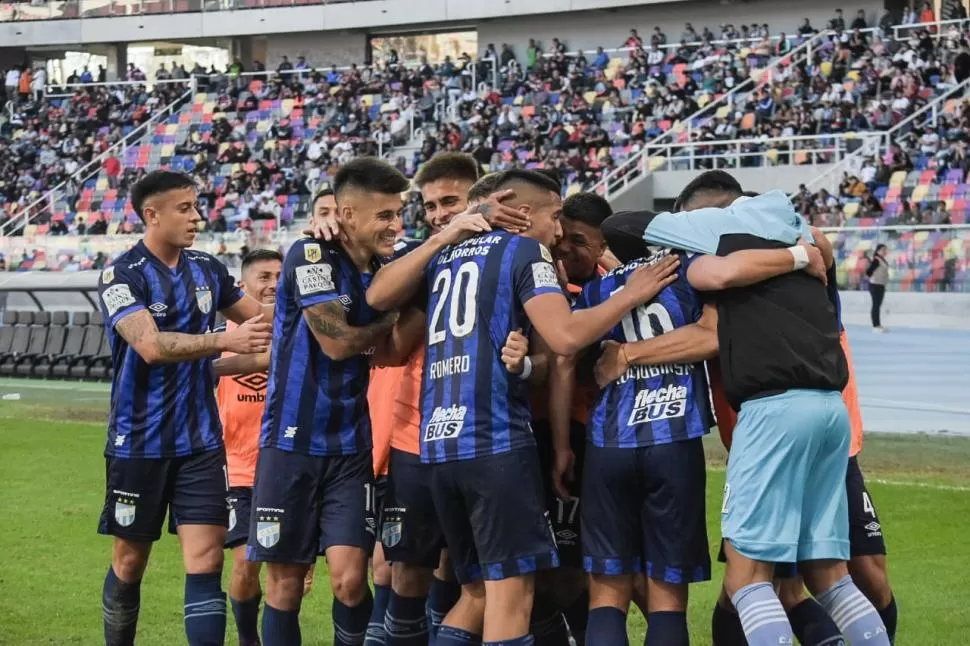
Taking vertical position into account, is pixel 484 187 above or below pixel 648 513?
above

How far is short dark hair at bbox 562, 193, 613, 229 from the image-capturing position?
5.73 m

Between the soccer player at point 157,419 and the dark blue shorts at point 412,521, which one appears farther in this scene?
the soccer player at point 157,419

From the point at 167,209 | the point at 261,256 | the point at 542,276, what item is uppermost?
the point at 167,209

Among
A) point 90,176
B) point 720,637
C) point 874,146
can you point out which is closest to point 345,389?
point 720,637

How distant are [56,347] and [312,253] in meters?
19.6

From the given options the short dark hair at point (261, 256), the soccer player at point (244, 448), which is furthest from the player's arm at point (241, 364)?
the short dark hair at point (261, 256)

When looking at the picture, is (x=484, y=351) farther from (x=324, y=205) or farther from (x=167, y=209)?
(x=167, y=209)

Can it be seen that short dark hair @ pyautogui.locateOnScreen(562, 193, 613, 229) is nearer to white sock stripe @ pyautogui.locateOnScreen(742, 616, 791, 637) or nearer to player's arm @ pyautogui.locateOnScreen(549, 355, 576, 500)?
player's arm @ pyautogui.locateOnScreen(549, 355, 576, 500)

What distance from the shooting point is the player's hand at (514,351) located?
196 inches

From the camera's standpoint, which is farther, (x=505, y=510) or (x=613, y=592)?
(x=613, y=592)

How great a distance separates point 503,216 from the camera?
5.11 m

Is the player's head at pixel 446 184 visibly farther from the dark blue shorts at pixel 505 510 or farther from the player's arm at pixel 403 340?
the dark blue shorts at pixel 505 510

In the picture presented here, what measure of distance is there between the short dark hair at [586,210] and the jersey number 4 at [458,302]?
766 mm

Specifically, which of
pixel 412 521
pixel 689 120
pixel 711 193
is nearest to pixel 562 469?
pixel 412 521
